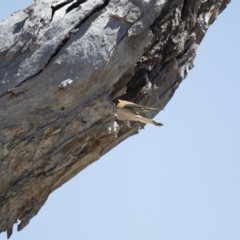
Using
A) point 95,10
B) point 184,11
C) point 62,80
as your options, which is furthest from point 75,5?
point 184,11

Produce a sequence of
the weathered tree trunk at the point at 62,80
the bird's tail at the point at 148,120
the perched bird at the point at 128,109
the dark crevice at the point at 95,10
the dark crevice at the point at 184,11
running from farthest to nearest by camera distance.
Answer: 1. the bird's tail at the point at 148,120
2. the dark crevice at the point at 184,11
3. the perched bird at the point at 128,109
4. the dark crevice at the point at 95,10
5. the weathered tree trunk at the point at 62,80

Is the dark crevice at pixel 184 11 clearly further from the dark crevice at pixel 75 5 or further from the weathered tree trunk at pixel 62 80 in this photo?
the dark crevice at pixel 75 5

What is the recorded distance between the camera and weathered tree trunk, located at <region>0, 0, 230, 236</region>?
16.1 feet

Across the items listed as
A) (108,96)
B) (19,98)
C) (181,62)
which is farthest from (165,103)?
(19,98)

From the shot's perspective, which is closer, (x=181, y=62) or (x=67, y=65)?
(x=67, y=65)

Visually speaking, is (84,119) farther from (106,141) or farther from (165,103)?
(165,103)

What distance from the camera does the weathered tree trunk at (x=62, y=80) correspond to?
491 cm

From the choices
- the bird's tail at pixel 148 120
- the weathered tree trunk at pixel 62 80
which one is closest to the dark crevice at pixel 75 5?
the weathered tree trunk at pixel 62 80

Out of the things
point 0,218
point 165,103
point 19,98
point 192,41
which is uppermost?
point 192,41

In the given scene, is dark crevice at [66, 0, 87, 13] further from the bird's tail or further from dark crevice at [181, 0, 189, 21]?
the bird's tail

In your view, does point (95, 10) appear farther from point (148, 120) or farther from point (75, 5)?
point (148, 120)

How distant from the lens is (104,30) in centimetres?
502

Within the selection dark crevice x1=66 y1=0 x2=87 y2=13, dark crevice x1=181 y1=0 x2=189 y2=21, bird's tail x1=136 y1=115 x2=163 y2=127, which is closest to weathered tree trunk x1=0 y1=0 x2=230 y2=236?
dark crevice x1=66 y1=0 x2=87 y2=13

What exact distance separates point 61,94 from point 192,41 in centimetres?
104
